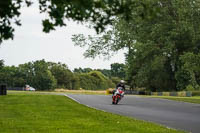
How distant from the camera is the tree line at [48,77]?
328 feet

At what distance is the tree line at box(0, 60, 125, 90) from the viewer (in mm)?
99938

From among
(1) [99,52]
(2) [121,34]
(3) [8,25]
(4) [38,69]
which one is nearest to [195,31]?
(2) [121,34]

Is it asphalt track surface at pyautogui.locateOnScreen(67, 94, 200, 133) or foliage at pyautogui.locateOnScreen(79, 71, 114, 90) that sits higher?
foliage at pyautogui.locateOnScreen(79, 71, 114, 90)

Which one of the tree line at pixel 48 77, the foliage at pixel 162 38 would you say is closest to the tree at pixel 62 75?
the tree line at pixel 48 77

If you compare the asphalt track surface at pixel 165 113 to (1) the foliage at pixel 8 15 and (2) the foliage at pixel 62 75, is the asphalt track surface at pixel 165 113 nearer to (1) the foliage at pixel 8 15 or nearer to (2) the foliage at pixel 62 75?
(1) the foliage at pixel 8 15

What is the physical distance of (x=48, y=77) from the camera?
98500 millimetres

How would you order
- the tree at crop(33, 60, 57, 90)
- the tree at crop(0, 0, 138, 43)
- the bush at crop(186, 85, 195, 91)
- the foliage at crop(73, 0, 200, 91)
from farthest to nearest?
1. the tree at crop(33, 60, 57, 90)
2. the bush at crop(186, 85, 195, 91)
3. the foliage at crop(73, 0, 200, 91)
4. the tree at crop(0, 0, 138, 43)

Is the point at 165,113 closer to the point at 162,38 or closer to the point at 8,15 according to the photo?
the point at 8,15

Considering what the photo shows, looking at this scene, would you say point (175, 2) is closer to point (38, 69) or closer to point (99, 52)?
point (99, 52)

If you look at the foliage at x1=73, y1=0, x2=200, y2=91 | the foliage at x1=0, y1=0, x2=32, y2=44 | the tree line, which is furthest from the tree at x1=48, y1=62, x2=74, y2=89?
the foliage at x1=0, y1=0, x2=32, y2=44

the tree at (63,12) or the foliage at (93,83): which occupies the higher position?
the foliage at (93,83)

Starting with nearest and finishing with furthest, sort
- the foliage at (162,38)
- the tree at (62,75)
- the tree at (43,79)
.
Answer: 1. the foliage at (162,38)
2. the tree at (43,79)
3. the tree at (62,75)

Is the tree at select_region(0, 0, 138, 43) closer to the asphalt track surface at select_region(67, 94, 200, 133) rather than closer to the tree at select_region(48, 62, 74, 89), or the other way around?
the asphalt track surface at select_region(67, 94, 200, 133)

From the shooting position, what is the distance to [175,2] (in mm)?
43375
